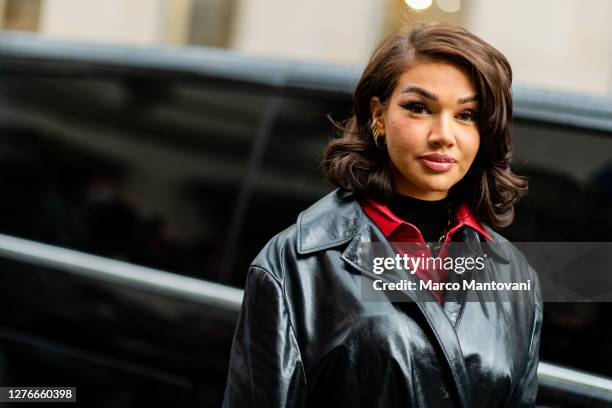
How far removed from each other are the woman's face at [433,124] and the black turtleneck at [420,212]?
55mm

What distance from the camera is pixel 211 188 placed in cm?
262

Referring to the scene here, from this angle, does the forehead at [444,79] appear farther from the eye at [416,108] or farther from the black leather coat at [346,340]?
the black leather coat at [346,340]

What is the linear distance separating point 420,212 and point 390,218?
8 cm

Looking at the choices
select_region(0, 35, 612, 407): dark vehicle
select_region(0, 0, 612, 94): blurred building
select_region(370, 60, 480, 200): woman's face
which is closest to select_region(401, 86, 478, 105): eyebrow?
select_region(370, 60, 480, 200): woman's face

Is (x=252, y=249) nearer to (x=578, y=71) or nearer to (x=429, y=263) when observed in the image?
(x=429, y=263)

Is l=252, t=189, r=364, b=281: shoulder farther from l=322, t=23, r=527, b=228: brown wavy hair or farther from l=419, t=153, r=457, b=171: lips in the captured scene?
l=419, t=153, r=457, b=171: lips

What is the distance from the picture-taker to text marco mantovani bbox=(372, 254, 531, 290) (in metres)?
1.38

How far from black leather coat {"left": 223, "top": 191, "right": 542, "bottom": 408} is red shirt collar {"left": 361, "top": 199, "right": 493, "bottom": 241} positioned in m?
0.02

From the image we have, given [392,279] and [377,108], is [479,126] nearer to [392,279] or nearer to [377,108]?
[377,108]

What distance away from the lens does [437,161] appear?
1384mm

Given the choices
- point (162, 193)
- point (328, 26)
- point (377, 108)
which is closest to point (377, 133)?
point (377, 108)

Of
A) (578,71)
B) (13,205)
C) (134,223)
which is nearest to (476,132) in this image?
(134,223)

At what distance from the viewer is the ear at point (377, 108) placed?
4.78ft

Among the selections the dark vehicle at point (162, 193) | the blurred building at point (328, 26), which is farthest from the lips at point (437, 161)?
the blurred building at point (328, 26)
